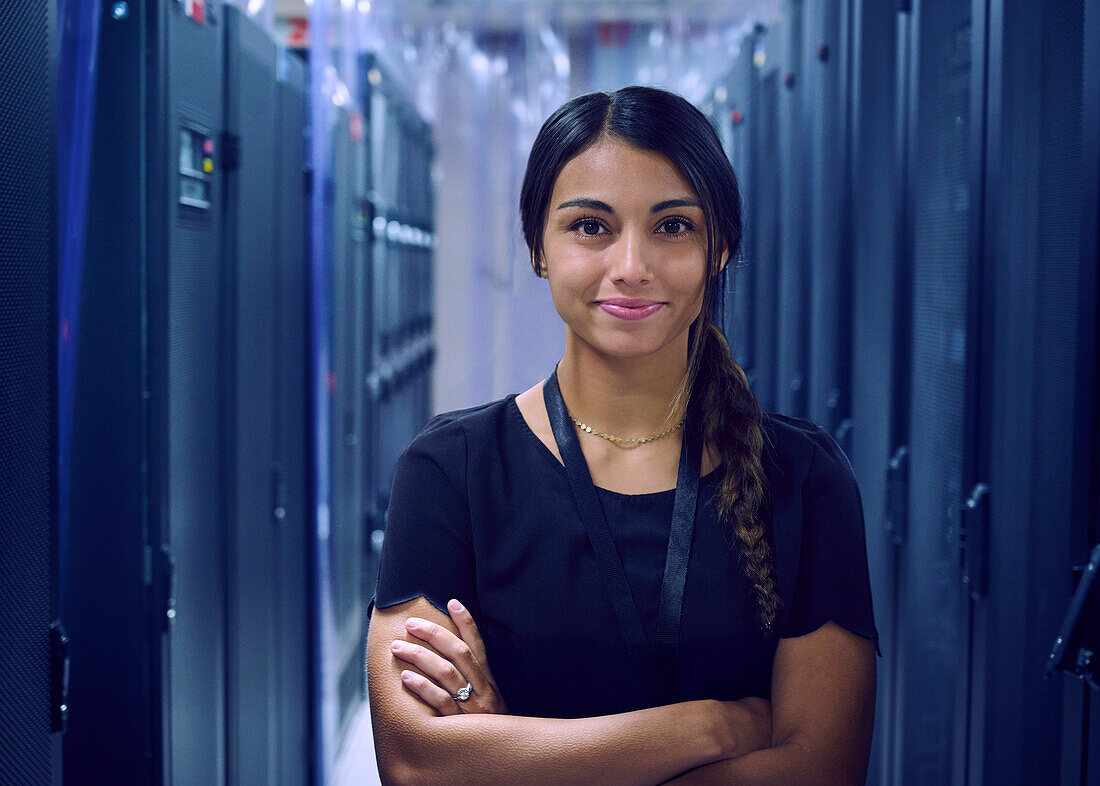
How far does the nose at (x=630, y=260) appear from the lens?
3.55 ft

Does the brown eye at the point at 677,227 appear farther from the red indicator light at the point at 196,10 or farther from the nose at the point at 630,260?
the red indicator light at the point at 196,10

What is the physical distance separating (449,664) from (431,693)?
0.12 feet

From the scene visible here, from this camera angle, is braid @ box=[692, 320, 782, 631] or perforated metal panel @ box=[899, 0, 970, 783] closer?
braid @ box=[692, 320, 782, 631]

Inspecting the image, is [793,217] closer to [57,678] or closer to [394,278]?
[394,278]

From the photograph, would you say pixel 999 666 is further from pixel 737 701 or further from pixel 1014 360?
pixel 737 701

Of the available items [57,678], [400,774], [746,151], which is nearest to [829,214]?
[746,151]

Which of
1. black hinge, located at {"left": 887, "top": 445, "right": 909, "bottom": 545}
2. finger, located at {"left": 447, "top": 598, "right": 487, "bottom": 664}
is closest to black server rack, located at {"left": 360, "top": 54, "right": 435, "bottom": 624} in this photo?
black hinge, located at {"left": 887, "top": 445, "right": 909, "bottom": 545}

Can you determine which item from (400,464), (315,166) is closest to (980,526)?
(400,464)

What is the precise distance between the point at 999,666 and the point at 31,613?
1.35 meters

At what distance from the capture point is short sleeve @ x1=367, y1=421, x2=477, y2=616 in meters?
1.17

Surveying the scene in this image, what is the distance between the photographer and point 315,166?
Result: 281 cm

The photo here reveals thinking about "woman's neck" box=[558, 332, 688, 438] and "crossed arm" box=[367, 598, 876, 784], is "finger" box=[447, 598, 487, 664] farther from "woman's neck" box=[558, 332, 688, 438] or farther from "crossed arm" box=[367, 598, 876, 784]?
"woman's neck" box=[558, 332, 688, 438]

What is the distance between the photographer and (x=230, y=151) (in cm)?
205

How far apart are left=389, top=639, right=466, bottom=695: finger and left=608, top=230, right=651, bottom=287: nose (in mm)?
466
